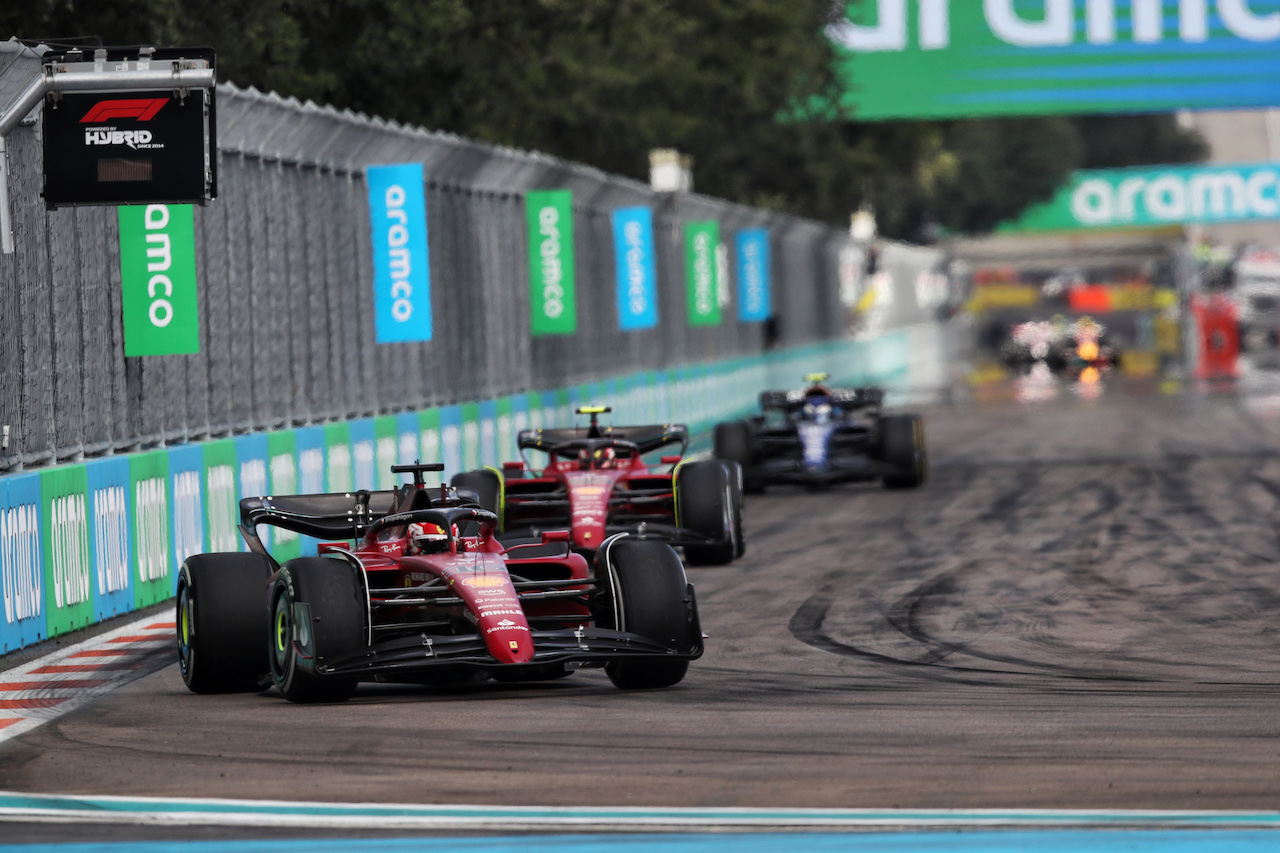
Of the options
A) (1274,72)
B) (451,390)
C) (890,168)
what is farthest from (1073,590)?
(890,168)

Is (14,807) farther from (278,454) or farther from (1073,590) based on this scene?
(278,454)

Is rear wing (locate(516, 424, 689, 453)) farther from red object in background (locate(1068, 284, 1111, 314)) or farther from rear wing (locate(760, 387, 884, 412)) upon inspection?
red object in background (locate(1068, 284, 1111, 314))

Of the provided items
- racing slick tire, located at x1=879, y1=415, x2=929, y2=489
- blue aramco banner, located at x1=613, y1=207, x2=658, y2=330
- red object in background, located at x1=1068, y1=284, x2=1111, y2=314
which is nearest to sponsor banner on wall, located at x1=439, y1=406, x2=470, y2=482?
racing slick tire, located at x1=879, y1=415, x2=929, y2=489

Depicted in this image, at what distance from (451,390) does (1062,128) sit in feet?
234

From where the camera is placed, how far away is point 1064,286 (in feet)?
355

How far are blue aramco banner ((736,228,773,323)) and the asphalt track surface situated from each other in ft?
73.0

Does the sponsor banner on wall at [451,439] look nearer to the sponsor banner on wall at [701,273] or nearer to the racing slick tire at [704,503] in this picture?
the racing slick tire at [704,503]

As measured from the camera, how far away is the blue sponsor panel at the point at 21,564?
36.9 feet

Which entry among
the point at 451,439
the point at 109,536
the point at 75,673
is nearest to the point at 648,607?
the point at 75,673

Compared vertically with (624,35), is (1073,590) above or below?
below

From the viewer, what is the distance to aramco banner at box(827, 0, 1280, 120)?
35688 mm

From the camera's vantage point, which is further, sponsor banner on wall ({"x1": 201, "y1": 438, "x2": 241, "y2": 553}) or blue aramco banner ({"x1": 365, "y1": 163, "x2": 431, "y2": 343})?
blue aramco banner ({"x1": 365, "y1": 163, "x2": 431, "y2": 343})

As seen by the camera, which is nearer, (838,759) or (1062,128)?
(838,759)

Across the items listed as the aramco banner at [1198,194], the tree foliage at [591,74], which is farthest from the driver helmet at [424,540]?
the aramco banner at [1198,194]
